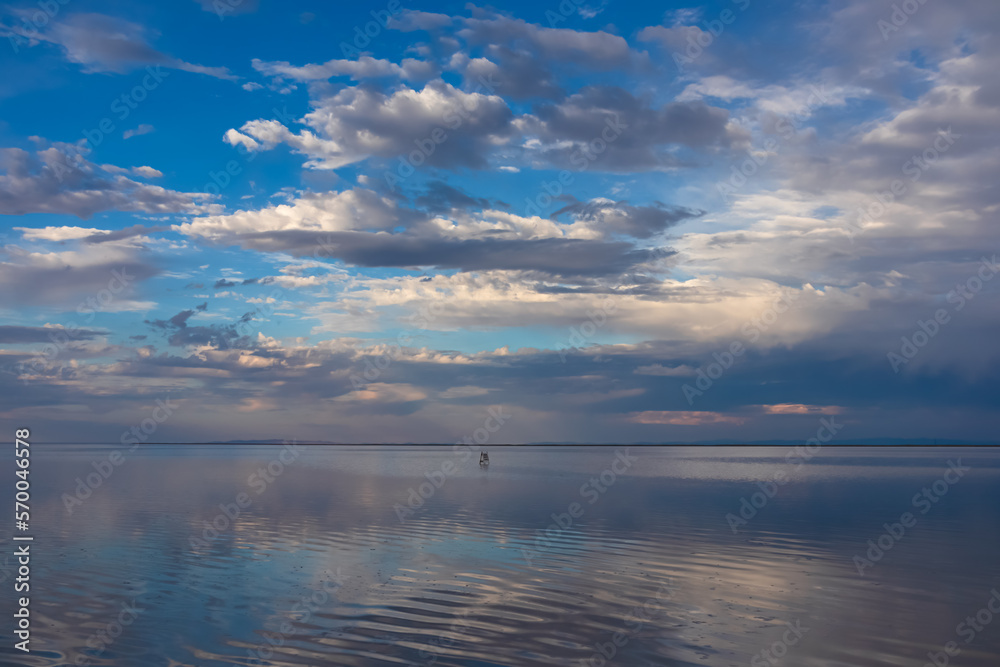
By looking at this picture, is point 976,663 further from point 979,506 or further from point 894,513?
point 979,506

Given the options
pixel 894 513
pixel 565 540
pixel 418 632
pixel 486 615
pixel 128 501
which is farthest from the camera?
pixel 128 501

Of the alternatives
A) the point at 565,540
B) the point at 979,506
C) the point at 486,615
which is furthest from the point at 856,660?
the point at 979,506

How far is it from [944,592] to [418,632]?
17.0 metres

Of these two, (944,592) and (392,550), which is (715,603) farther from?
(392,550)

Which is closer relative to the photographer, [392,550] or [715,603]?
[715,603]

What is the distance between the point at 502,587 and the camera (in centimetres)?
2150

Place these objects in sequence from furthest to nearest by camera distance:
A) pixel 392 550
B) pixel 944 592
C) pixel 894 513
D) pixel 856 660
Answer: pixel 894 513 → pixel 392 550 → pixel 944 592 → pixel 856 660

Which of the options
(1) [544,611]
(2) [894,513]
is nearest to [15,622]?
(1) [544,611]

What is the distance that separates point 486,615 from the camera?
1823 cm

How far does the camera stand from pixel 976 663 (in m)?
15.2

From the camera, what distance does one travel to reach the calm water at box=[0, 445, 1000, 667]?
15633 millimetres

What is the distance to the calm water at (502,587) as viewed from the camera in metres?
15.6

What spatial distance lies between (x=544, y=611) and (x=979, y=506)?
4368 cm

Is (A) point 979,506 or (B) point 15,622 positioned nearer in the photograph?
(B) point 15,622
